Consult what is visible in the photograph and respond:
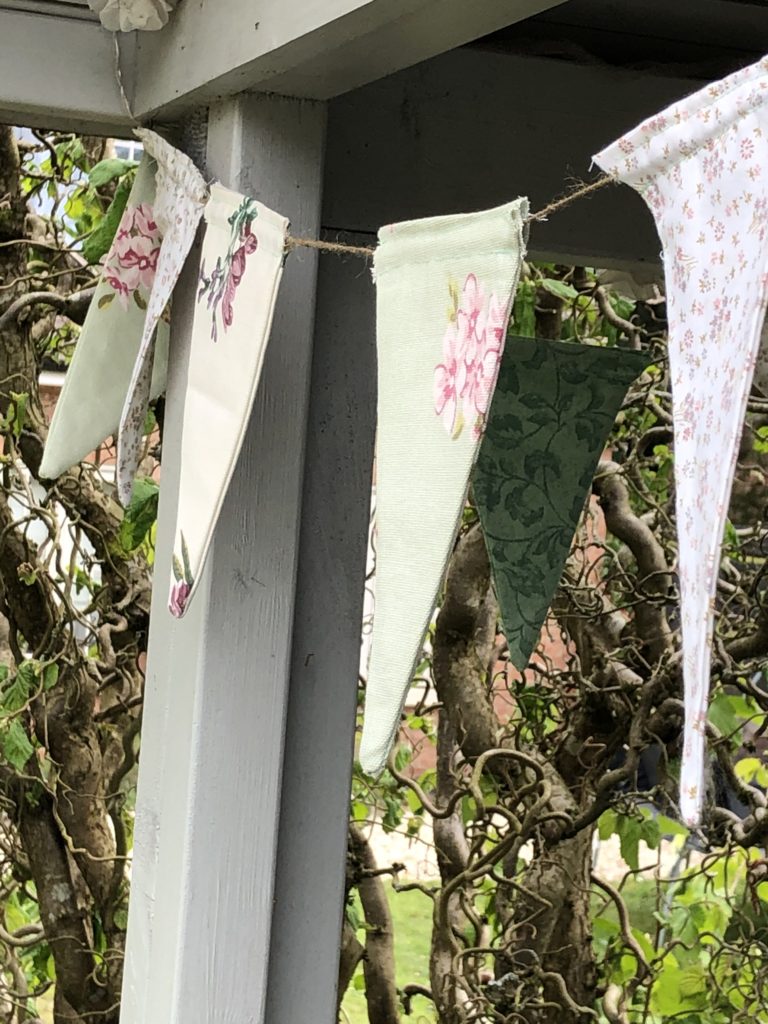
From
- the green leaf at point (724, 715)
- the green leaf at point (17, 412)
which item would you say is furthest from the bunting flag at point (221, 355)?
the green leaf at point (724, 715)

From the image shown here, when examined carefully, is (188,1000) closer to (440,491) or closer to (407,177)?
(440,491)

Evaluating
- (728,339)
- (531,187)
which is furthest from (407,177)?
(728,339)

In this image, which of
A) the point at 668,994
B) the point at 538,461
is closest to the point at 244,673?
the point at 538,461

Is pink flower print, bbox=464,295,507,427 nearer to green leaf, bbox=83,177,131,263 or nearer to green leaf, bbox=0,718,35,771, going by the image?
green leaf, bbox=83,177,131,263

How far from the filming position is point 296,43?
993 mm

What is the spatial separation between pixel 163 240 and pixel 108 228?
575 millimetres

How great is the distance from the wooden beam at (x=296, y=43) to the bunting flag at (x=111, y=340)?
4.1 inches

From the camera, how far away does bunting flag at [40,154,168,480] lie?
1352mm

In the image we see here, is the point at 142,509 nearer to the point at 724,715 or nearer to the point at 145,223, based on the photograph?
the point at 145,223

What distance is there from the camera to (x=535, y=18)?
53.4 inches

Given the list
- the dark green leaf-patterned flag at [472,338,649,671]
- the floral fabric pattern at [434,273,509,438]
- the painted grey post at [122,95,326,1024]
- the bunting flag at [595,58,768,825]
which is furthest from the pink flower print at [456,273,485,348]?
the dark green leaf-patterned flag at [472,338,649,671]

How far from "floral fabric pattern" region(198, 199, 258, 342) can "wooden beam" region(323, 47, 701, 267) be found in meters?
0.27

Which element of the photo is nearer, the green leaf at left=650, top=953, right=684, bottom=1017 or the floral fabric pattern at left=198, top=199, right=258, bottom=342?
the floral fabric pattern at left=198, top=199, right=258, bottom=342

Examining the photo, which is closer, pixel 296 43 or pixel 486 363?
pixel 486 363
